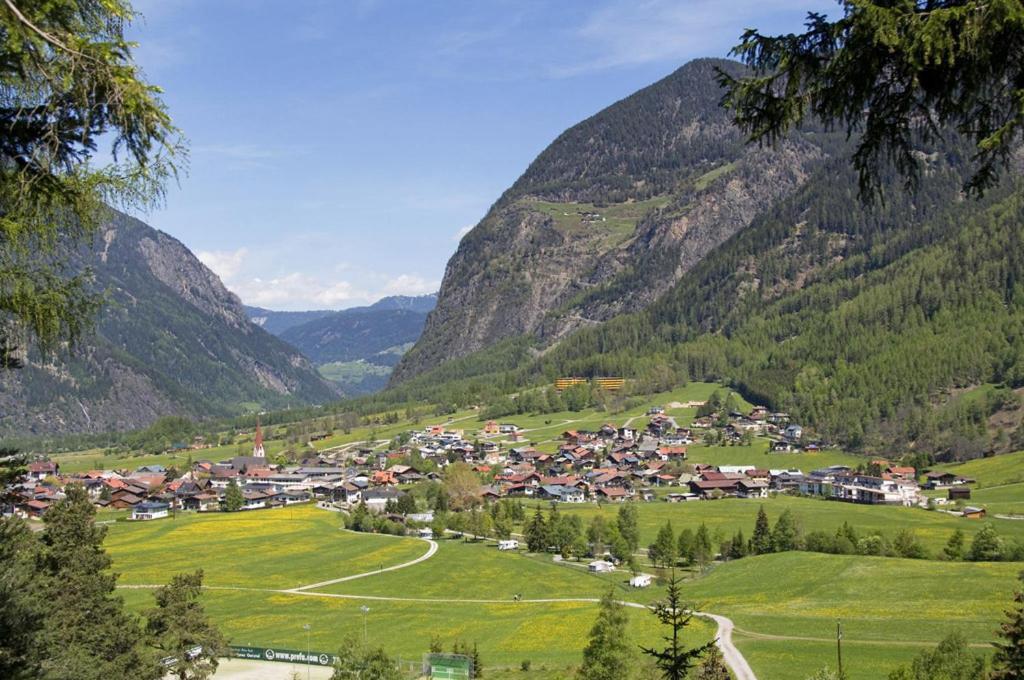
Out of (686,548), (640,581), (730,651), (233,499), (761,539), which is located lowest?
(640,581)

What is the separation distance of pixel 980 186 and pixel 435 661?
38.1 meters

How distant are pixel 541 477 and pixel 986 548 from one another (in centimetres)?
7284

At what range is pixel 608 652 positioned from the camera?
40.9 m

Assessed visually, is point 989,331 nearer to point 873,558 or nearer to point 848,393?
point 848,393

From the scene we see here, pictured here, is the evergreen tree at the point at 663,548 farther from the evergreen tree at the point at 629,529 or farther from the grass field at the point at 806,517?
the grass field at the point at 806,517

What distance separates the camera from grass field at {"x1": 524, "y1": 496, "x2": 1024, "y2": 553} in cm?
8875

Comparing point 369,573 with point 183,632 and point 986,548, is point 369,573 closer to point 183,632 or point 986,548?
point 183,632

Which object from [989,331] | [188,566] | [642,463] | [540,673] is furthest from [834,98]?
[989,331]

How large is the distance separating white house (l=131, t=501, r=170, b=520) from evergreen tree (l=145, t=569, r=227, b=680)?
83.1 meters

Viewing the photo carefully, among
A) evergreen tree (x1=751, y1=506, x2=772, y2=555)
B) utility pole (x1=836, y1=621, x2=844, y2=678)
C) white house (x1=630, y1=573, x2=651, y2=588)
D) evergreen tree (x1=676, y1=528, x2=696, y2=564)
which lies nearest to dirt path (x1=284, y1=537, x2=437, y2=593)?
white house (x1=630, y1=573, x2=651, y2=588)

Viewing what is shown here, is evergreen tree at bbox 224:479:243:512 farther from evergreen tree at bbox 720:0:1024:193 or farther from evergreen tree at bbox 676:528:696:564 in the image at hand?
evergreen tree at bbox 720:0:1024:193

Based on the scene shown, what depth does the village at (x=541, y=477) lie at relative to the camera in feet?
404

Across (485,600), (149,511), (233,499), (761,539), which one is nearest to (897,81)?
(485,600)

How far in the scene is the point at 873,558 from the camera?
7744 cm
